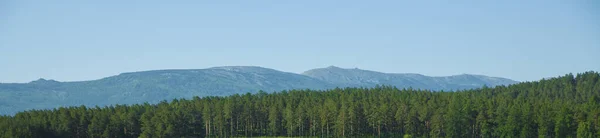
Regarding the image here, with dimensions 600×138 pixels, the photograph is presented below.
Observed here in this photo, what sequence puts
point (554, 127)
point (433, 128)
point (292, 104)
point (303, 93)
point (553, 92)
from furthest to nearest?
point (303, 93), point (553, 92), point (292, 104), point (433, 128), point (554, 127)

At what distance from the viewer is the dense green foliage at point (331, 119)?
119 m

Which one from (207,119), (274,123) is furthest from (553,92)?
(207,119)

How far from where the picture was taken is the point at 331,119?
13612 centimetres

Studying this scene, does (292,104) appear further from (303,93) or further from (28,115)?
(28,115)

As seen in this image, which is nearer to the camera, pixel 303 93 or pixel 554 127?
pixel 554 127

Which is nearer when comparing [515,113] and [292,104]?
[515,113]

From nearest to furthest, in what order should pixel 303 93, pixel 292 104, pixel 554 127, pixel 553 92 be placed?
1. pixel 554 127
2. pixel 292 104
3. pixel 553 92
4. pixel 303 93

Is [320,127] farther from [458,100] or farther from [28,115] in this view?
[28,115]

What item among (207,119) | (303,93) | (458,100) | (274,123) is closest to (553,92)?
(458,100)

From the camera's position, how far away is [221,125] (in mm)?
141250

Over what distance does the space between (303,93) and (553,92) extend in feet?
211

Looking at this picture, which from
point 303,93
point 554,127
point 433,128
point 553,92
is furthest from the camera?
point 303,93

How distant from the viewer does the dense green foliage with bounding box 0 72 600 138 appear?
11938cm

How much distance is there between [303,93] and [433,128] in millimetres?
64112
